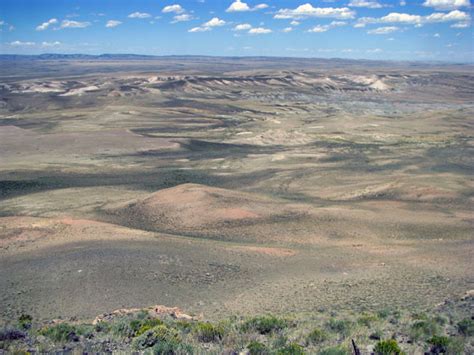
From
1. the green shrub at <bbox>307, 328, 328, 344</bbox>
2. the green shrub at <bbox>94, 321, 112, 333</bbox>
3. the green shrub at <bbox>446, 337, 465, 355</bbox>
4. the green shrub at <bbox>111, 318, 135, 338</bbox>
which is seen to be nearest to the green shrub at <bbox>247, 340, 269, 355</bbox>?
the green shrub at <bbox>307, 328, 328, 344</bbox>

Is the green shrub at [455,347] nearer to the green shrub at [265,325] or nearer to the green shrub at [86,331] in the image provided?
the green shrub at [265,325]

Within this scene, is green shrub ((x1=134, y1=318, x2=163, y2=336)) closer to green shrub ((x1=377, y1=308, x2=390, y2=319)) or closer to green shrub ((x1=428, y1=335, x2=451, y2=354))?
green shrub ((x1=377, y1=308, x2=390, y2=319))

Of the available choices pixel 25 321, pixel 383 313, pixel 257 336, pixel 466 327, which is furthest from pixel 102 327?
pixel 466 327

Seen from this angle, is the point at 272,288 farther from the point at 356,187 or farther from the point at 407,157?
the point at 407,157

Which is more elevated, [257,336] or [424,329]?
[424,329]

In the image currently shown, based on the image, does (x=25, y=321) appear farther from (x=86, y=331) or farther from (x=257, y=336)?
(x=257, y=336)

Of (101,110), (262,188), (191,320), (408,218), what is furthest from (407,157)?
(101,110)
